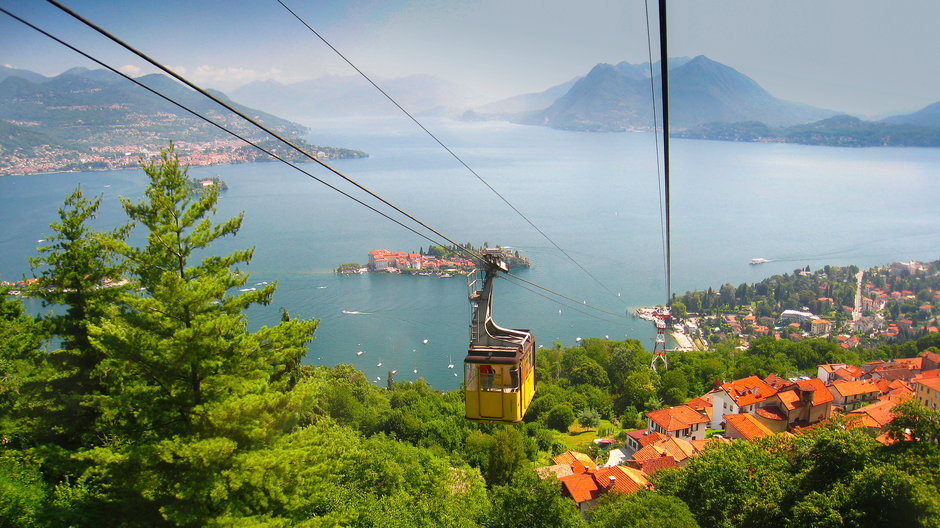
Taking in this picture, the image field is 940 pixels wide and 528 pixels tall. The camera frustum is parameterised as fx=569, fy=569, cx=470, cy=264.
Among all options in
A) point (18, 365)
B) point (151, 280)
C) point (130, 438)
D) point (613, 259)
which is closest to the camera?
point (130, 438)

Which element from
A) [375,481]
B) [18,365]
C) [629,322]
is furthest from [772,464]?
[629,322]

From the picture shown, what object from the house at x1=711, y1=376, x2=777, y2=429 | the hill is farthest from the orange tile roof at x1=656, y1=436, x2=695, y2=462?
the hill

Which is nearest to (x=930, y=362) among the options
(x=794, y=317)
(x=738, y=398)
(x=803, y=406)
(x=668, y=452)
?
(x=803, y=406)

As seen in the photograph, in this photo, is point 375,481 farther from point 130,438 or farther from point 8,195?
point 8,195

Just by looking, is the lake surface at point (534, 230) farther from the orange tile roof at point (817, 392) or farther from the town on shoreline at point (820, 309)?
the orange tile roof at point (817, 392)

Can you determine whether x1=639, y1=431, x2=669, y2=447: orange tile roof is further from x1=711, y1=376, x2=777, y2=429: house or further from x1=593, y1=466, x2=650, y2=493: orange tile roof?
x1=711, y1=376, x2=777, y2=429: house

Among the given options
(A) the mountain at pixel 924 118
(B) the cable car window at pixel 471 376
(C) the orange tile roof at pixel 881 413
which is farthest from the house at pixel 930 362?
(A) the mountain at pixel 924 118

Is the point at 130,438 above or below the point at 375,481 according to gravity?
above

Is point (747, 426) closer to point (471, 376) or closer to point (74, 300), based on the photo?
point (471, 376)
